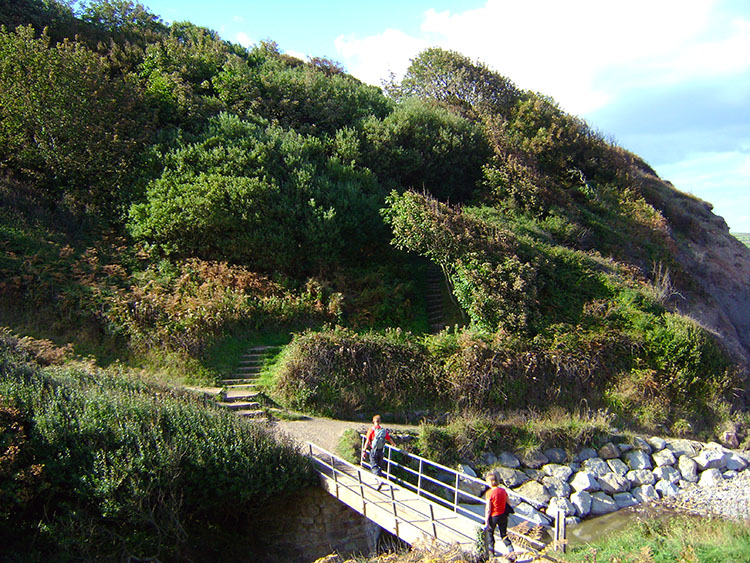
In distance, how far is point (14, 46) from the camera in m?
19.5

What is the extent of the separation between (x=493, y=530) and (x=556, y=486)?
523 cm

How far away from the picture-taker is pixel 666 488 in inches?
553

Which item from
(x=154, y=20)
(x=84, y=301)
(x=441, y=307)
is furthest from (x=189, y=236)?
(x=154, y=20)

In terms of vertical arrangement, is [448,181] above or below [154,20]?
below

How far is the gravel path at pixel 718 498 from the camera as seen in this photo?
1206 centimetres

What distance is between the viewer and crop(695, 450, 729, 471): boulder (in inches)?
578

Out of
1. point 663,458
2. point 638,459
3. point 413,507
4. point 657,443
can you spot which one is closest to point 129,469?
point 413,507

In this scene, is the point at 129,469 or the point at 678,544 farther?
the point at 129,469

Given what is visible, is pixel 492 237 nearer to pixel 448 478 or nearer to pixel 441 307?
pixel 441 307

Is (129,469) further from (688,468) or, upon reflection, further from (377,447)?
(688,468)

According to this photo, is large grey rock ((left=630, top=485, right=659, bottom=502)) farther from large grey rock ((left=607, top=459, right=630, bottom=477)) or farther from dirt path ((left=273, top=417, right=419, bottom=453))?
dirt path ((left=273, top=417, right=419, bottom=453))

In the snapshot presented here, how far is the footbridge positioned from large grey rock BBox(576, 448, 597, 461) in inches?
91.7

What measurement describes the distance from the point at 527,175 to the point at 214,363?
52.4 feet

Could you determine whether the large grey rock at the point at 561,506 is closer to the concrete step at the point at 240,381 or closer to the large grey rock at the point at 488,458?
the large grey rock at the point at 488,458
